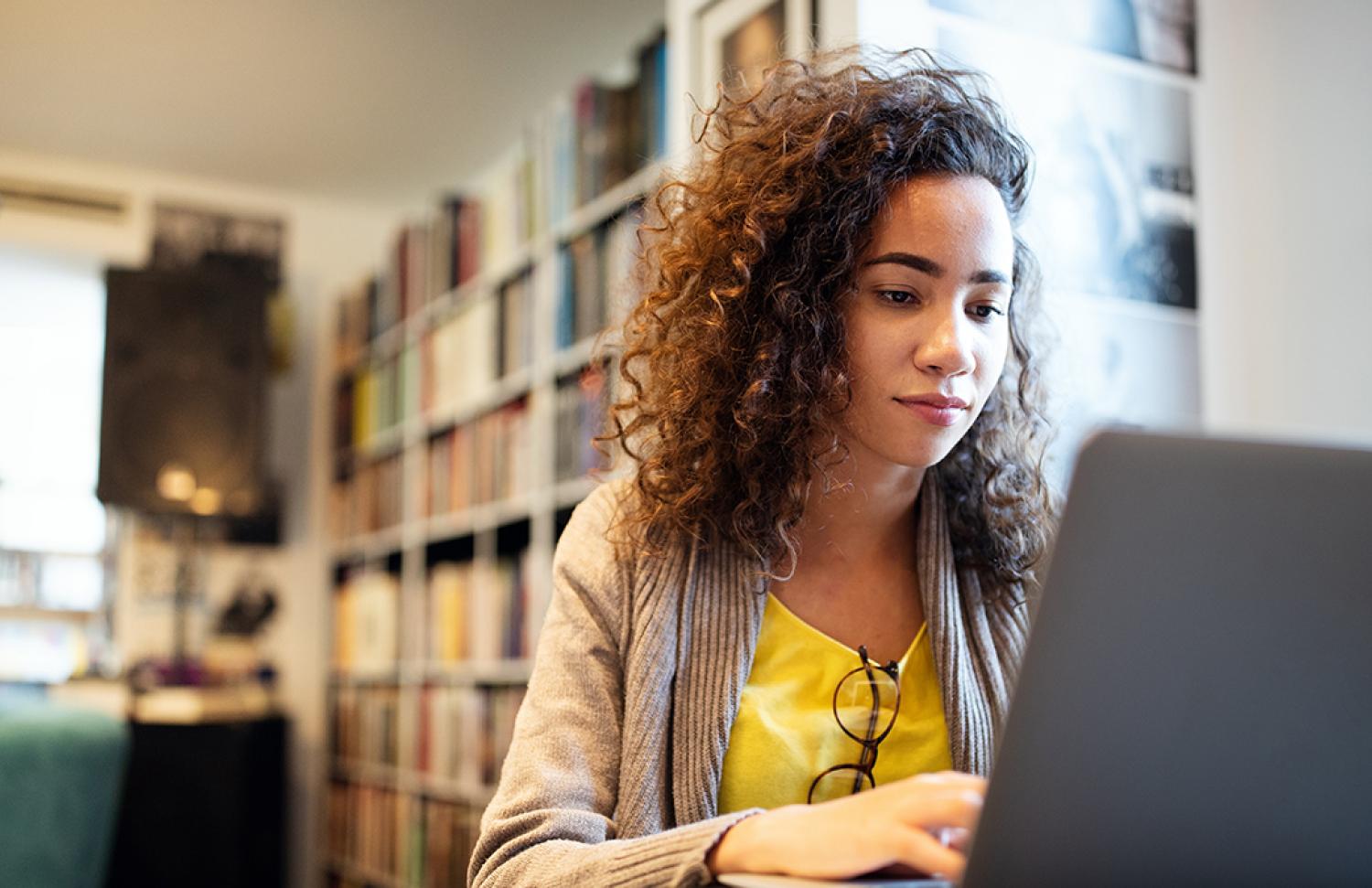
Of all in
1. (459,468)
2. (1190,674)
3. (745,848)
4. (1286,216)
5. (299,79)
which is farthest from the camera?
(299,79)

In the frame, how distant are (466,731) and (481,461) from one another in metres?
0.65

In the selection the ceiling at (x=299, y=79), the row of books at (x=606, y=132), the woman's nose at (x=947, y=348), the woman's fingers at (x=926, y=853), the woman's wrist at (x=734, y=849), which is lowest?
the woman's wrist at (x=734, y=849)

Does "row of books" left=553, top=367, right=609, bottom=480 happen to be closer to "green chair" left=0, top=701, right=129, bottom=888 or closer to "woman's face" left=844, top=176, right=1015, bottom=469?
"green chair" left=0, top=701, right=129, bottom=888

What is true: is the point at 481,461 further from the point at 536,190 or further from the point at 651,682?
the point at 651,682

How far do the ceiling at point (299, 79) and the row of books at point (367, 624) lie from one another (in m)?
1.37

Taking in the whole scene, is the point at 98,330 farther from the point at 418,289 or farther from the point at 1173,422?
the point at 1173,422

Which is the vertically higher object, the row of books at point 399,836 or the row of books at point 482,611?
the row of books at point 482,611

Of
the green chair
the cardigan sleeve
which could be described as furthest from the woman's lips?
the green chair

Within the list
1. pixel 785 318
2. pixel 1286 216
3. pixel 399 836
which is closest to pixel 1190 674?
pixel 785 318

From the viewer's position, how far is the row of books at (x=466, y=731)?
9.60 feet

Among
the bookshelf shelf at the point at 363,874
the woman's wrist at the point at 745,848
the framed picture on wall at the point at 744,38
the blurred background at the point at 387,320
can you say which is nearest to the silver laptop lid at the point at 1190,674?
the woman's wrist at the point at 745,848

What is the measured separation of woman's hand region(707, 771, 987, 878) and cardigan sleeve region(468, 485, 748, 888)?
45mm

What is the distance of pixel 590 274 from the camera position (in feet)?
8.62

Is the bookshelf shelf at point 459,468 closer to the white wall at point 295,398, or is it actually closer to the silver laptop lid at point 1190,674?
the white wall at point 295,398
